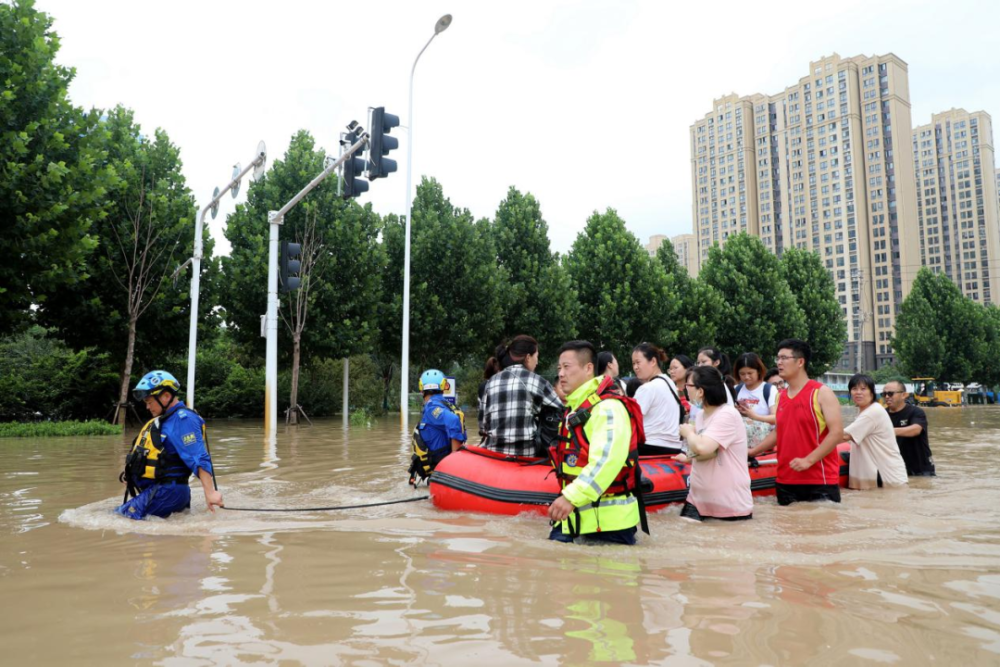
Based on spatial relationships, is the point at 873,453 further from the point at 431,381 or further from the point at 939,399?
A: the point at 939,399

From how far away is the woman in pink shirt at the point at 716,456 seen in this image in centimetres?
566

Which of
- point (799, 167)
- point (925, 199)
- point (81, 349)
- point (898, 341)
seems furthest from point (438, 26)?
point (925, 199)

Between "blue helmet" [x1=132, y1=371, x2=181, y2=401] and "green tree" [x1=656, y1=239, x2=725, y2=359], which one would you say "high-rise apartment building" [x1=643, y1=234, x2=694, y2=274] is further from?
"blue helmet" [x1=132, y1=371, x2=181, y2=401]

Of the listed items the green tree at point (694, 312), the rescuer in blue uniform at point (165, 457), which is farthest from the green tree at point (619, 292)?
the rescuer in blue uniform at point (165, 457)

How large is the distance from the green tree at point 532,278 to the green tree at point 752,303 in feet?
32.7

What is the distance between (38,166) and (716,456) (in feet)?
48.0

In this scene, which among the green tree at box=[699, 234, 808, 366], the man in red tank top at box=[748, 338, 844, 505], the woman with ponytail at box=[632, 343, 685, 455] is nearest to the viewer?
the man in red tank top at box=[748, 338, 844, 505]

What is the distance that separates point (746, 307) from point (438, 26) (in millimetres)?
22862

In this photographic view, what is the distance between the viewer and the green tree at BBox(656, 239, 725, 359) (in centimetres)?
3431

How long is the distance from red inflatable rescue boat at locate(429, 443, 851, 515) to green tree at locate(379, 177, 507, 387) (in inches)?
831

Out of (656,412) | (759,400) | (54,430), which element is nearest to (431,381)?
(656,412)

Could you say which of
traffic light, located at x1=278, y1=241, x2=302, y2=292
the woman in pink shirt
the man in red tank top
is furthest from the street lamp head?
the woman in pink shirt

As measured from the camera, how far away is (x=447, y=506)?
6.67m

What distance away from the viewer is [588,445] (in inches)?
179
